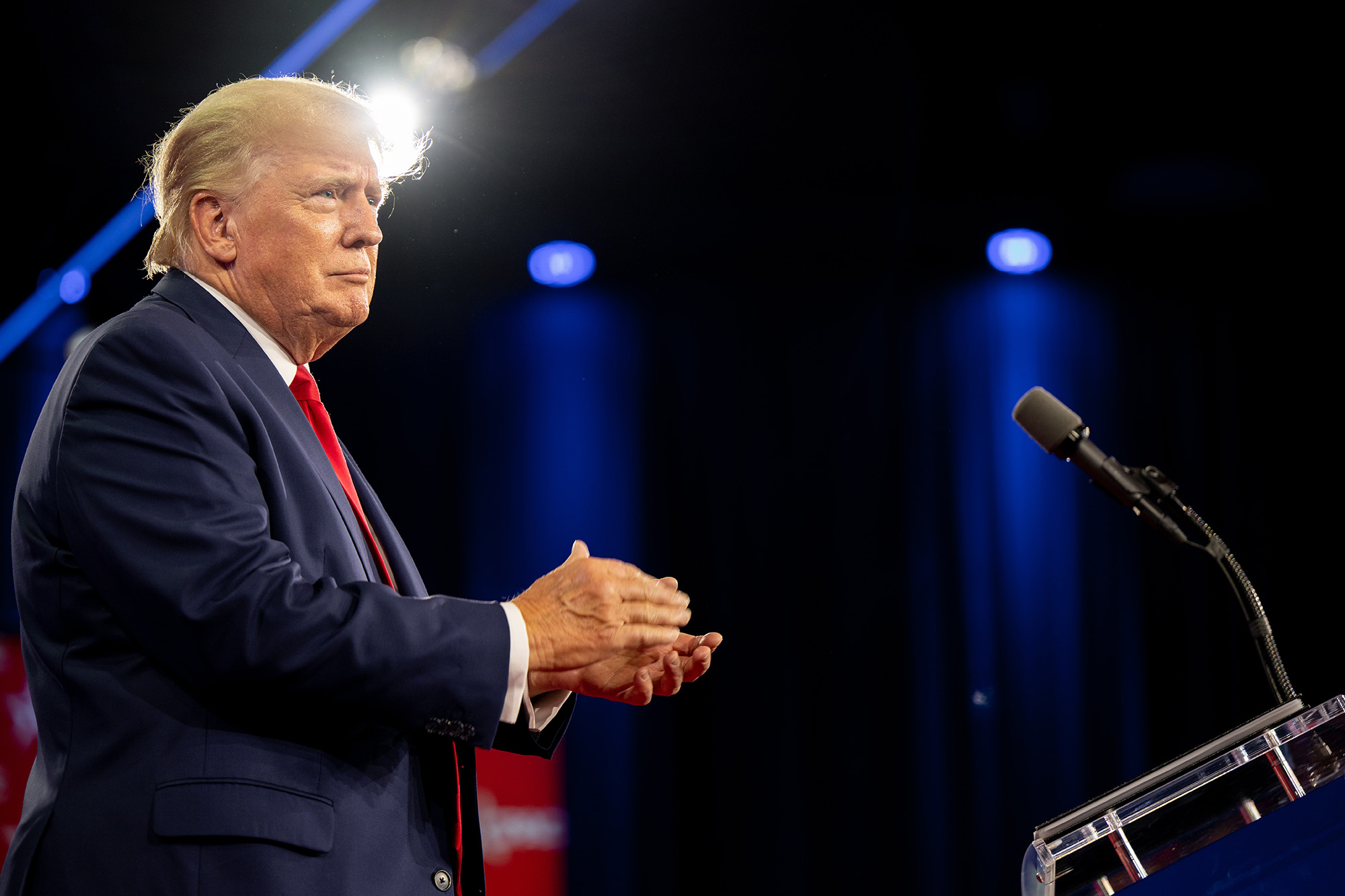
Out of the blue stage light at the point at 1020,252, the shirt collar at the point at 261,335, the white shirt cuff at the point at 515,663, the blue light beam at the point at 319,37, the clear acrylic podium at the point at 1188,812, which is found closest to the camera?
the clear acrylic podium at the point at 1188,812

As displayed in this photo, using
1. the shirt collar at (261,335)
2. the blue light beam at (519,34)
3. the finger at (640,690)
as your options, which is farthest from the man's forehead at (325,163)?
the blue light beam at (519,34)

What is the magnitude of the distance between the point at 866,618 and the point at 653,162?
1563mm

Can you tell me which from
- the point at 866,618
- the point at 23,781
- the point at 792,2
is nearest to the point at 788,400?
the point at 866,618

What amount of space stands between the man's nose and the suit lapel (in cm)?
19

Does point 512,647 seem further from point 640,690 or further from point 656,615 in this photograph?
point 640,690

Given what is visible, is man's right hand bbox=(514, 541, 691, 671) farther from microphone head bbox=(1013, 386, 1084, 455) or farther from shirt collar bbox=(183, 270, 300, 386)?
microphone head bbox=(1013, 386, 1084, 455)

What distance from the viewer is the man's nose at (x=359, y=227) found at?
1.32 meters

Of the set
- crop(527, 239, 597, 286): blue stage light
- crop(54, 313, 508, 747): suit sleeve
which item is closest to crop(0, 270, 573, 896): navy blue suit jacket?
crop(54, 313, 508, 747): suit sleeve

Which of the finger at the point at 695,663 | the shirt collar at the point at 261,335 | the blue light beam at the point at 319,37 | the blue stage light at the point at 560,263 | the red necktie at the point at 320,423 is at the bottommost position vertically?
the finger at the point at 695,663

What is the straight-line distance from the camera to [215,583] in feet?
3.09

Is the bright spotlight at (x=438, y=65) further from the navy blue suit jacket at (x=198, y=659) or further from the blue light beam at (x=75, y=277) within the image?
the navy blue suit jacket at (x=198, y=659)

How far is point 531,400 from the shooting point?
131 inches

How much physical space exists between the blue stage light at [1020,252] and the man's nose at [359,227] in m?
2.49

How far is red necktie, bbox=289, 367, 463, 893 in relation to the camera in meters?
1.21
